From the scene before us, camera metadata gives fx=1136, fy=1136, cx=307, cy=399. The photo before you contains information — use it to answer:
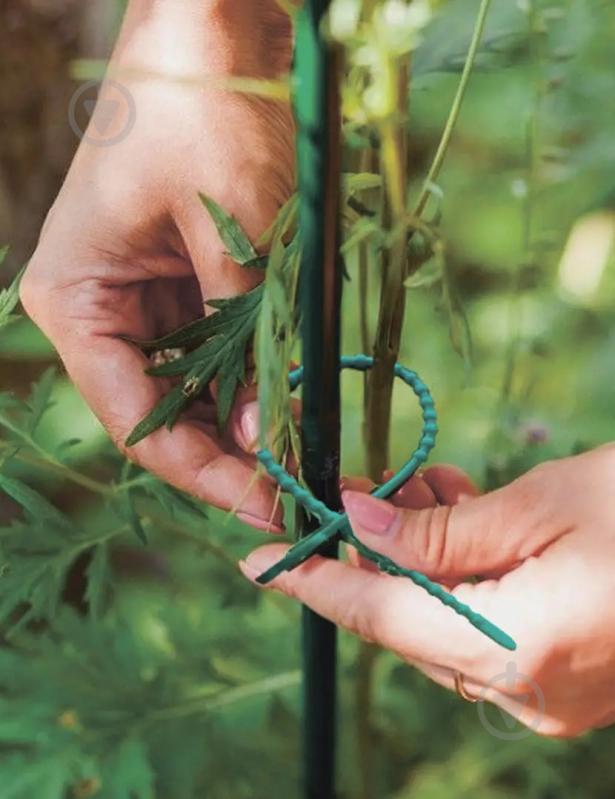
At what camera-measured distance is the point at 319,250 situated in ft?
1.37

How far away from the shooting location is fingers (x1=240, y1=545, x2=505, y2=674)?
0.54m

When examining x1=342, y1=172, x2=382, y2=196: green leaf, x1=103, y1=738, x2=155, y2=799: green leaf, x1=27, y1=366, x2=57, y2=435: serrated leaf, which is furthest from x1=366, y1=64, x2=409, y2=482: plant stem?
x1=103, y1=738, x2=155, y2=799: green leaf

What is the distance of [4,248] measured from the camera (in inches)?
20.4

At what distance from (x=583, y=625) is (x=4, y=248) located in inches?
12.7

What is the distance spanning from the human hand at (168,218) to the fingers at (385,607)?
30 mm

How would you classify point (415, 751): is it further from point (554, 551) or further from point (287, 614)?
point (554, 551)

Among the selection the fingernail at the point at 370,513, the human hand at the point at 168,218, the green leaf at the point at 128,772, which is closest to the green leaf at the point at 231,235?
the human hand at the point at 168,218

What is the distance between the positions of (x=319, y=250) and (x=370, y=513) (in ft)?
0.50

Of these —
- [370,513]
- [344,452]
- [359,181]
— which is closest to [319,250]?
[359,181]

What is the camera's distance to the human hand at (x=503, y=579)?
0.53 m

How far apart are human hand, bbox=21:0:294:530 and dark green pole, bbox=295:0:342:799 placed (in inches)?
1.3

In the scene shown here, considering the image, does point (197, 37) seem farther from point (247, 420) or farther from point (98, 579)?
point (98, 579)

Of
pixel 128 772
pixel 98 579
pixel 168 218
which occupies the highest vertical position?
pixel 168 218

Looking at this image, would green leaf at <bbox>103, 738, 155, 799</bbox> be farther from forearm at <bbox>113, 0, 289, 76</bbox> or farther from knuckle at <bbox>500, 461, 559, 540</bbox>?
forearm at <bbox>113, 0, 289, 76</bbox>
